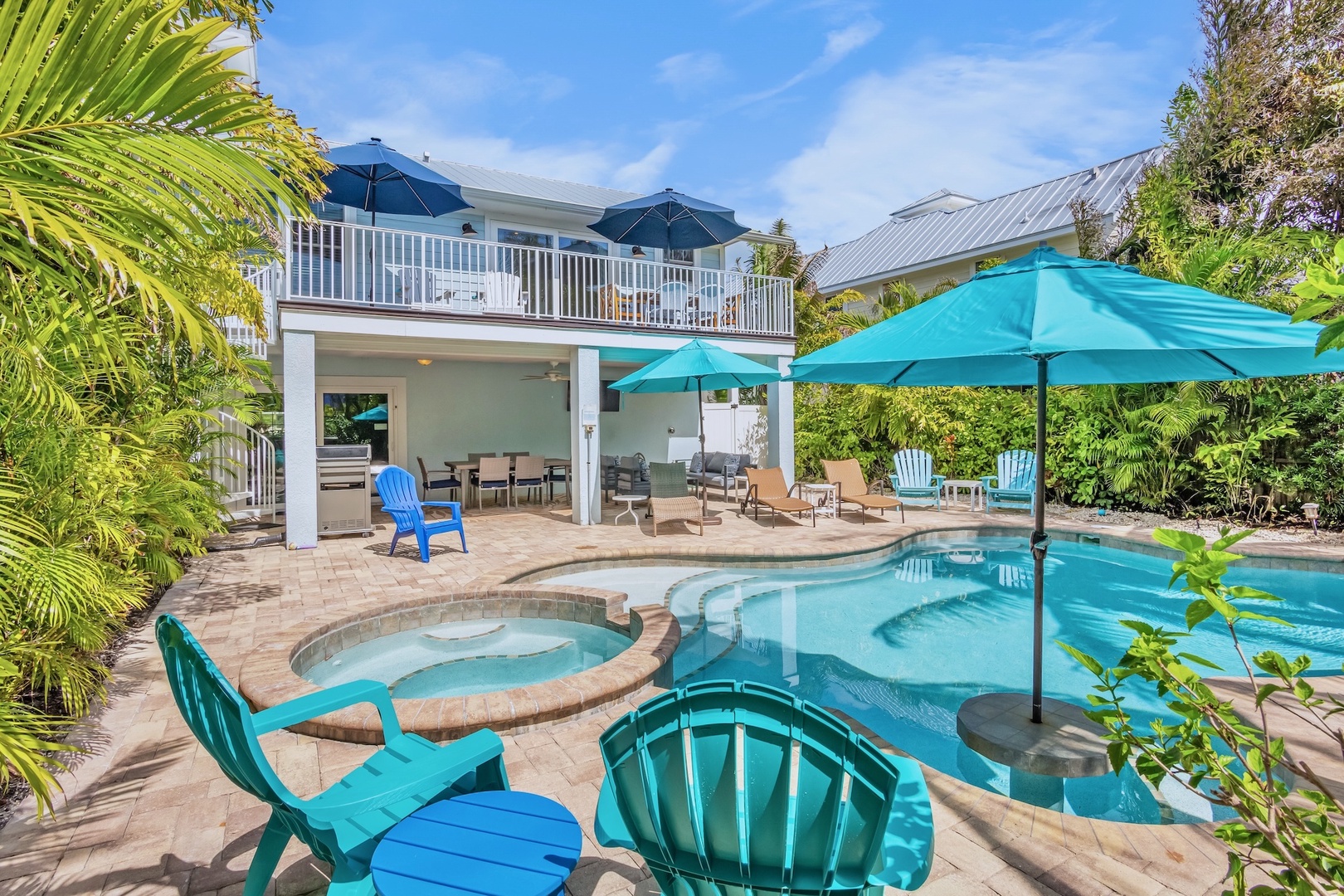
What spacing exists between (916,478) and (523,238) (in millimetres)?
9422

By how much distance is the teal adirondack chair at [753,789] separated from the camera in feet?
4.75

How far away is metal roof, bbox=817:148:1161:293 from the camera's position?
1541 cm

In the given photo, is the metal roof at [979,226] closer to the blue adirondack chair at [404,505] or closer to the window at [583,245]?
the window at [583,245]

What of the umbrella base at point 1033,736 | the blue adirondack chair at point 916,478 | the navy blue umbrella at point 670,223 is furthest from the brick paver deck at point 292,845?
the navy blue umbrella at point 670,223

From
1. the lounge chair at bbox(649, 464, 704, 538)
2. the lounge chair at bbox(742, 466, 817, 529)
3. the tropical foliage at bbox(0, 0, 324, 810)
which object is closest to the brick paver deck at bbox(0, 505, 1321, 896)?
the tropical foliage at bbox(0, 0, 324, 810)

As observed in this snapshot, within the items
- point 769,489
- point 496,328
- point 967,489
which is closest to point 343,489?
point 496,328

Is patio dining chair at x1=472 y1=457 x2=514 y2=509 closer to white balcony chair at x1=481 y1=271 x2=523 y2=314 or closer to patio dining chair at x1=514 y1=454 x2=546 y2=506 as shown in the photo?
patio dining chair at x1=514 y1=454 x2=546 y2=506

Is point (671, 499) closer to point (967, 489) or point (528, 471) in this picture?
point (528, 471)

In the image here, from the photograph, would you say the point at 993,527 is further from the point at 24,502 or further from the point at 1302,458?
the point at 24,502

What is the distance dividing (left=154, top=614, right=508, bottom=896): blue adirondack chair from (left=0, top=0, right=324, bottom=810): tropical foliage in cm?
37

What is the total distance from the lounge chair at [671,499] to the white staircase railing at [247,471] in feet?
18.3

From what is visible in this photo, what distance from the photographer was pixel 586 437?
11039mm

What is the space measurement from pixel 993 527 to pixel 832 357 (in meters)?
7.44

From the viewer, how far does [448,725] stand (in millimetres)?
3557
